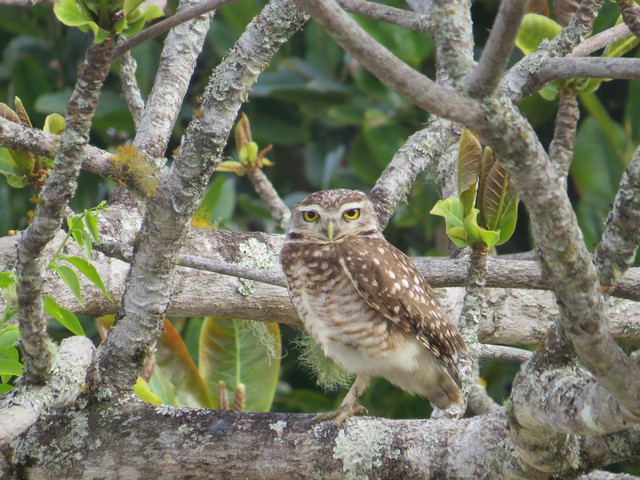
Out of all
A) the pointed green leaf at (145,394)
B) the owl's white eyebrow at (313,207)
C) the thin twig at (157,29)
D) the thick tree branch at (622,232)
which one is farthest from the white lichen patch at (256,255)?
the thick tree branch at (622,232)

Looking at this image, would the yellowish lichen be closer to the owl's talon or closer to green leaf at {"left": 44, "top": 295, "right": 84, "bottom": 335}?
green leaf at {"left": 44, "top": 295, "right": 84, "bottom": 335}

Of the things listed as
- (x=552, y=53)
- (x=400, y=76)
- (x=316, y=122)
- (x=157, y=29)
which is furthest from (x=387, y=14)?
(x=316, y=122)

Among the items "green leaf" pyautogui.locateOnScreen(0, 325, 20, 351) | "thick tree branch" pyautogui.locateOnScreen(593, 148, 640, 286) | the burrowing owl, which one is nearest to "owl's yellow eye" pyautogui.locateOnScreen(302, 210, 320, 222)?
the burrowing owl

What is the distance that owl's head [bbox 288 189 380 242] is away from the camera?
3.50 m

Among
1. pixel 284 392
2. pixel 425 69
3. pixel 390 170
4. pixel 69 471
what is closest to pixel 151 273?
pixel 69 471

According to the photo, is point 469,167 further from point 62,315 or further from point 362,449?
point 62,315

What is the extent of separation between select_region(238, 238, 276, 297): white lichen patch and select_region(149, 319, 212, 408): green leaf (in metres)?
0.43

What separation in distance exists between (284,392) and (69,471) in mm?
2815

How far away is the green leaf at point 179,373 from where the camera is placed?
3.56m

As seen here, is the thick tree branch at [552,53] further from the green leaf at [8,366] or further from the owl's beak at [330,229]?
the green leaf at [8,366]

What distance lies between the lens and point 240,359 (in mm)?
3756

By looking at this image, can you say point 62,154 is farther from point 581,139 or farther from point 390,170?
point 581,139

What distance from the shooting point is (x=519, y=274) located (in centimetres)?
298

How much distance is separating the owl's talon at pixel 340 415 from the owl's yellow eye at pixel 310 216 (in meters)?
0.90
